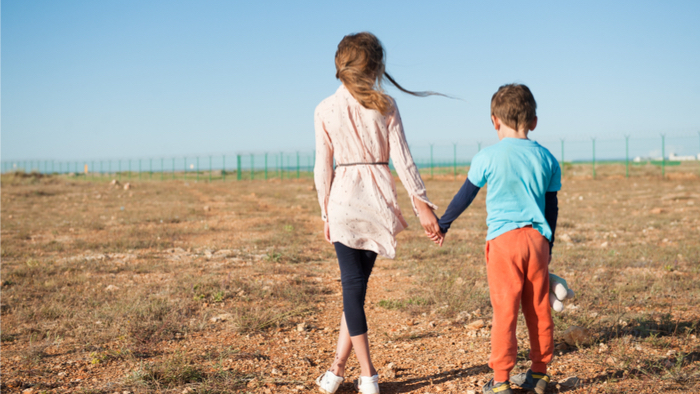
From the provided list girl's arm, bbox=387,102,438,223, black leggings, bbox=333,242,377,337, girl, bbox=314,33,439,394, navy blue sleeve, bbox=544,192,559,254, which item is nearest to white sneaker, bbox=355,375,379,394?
girl, bbox=314,33,439,394

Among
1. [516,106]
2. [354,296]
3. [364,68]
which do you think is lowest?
[354,296]

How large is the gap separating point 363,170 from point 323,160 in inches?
7.5

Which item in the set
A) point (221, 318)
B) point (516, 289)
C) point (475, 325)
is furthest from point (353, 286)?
point (221, 318)

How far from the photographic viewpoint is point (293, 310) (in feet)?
12.4

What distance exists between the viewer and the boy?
2062 mm

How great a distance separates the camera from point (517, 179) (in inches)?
81.7

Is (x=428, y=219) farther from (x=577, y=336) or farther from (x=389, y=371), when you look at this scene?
(x=577, y=336)

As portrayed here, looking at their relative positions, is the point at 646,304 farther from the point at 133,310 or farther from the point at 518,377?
the point at 133,310

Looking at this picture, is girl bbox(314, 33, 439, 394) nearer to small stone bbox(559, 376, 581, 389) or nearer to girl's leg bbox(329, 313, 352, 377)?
girl's leg bbox(329, 313, 352, 377)

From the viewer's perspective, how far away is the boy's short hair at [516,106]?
2.12 m

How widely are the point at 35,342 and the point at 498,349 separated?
2928mm

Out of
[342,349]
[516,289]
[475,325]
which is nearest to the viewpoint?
[516,289]

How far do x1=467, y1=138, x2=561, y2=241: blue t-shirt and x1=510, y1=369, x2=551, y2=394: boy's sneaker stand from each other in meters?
0.65

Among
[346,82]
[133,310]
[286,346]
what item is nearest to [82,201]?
[133,310]
